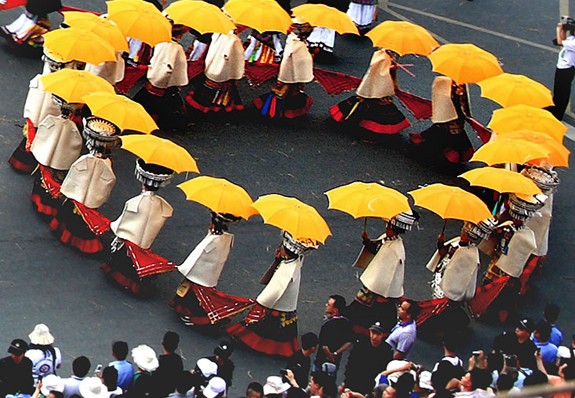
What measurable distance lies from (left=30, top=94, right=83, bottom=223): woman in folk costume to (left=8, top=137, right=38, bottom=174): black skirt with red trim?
0.67 metres

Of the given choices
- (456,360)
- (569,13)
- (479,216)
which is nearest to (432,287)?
(479,216)

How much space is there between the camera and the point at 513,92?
15.4 metres

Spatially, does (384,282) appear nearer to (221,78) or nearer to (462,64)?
(462,64)

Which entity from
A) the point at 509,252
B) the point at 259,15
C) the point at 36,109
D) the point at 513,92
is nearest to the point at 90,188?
the point at 36,109

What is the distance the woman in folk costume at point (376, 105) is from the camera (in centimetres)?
1662

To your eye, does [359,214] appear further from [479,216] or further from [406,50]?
[406,50]

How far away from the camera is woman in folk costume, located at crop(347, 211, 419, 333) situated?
1308 centimetres

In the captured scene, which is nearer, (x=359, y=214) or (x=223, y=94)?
(x=359, y=214)

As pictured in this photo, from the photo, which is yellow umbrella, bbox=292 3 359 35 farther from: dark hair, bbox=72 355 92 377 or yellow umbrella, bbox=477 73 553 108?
dark hair, bbox=72 355 92 377

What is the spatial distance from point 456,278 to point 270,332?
75.9 inches

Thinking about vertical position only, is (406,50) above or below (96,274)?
above

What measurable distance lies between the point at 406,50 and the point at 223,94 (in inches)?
92.2

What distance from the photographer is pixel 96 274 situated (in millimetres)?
13648

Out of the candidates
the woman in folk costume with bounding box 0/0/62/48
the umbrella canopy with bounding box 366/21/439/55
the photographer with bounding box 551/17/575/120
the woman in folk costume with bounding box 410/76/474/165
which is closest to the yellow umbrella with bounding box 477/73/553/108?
the woman in folk costume with bounding box 410/76/474/165
